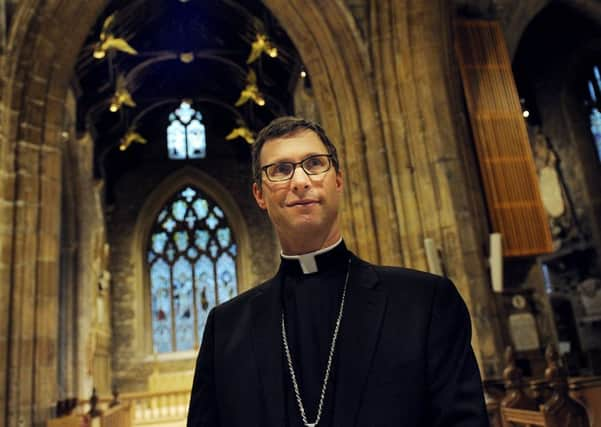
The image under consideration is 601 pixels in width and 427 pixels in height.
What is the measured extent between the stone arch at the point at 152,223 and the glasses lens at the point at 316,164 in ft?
49.4

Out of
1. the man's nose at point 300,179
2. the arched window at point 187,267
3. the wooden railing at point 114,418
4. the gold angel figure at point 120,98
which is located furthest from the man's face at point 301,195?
the arched window at point 187,267

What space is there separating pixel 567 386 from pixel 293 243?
2.78m

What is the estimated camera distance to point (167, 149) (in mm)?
17688

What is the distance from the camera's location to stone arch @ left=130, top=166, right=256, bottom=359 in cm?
1608

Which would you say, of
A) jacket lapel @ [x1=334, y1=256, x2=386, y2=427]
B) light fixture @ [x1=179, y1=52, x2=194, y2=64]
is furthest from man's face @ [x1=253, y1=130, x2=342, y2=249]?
light fixture @ [x1=179, y1=52, x2=194, y2=64]

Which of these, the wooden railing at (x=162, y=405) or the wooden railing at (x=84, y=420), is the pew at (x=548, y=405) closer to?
the wooden railing at (x=84, y=420)

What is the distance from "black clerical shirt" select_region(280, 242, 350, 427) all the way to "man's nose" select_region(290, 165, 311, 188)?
19 centimetres

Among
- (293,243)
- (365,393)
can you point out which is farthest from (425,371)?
(293,243)

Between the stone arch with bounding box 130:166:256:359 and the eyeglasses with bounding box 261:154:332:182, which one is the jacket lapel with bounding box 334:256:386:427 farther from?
the stone arch with bounding box 130:166:256:359

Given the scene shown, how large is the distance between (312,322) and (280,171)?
360 mm

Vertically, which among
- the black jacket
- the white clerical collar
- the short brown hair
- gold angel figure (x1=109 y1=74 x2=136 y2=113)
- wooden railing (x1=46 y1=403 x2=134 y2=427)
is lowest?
wooden railing (x1=46 y1=403 x2=134 y2=427)

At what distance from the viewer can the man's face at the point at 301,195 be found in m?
1.29

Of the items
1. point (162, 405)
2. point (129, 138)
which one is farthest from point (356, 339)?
point (129, 138)

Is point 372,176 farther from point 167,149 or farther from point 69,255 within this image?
point 167,149
